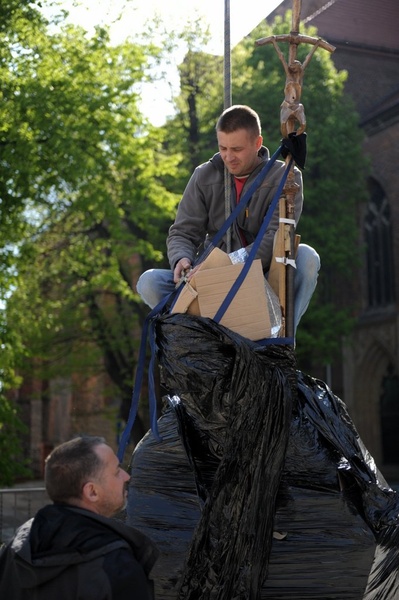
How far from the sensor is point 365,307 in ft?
112

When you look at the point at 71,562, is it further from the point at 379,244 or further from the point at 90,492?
the point at 379,244

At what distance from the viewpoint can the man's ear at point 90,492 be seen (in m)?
3.21

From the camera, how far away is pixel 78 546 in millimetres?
3053

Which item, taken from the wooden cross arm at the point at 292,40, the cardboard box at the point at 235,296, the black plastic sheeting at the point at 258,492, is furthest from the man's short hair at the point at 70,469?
the wooden cross arm at the point at 292,40

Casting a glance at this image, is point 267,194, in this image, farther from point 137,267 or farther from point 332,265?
point 332,265

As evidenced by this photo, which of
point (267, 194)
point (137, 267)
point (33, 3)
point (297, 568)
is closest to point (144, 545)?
point (297, 568)

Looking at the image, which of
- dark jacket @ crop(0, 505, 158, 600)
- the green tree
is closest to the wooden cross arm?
dark jacket @ crop(0, 505, 158, 600)

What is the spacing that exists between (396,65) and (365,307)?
9.16 meters

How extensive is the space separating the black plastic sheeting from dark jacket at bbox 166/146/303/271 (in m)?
0.62

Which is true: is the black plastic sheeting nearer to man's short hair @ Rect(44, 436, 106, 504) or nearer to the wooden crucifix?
the wooden crucifix

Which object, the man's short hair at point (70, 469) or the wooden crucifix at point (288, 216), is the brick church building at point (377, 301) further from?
the man's short hair at point (70, 469)

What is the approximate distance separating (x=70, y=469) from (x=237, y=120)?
210 centimetres

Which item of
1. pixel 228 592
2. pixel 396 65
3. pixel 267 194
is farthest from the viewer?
pixel 396 65

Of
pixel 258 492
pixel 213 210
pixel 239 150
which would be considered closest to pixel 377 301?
pixel 213 210
